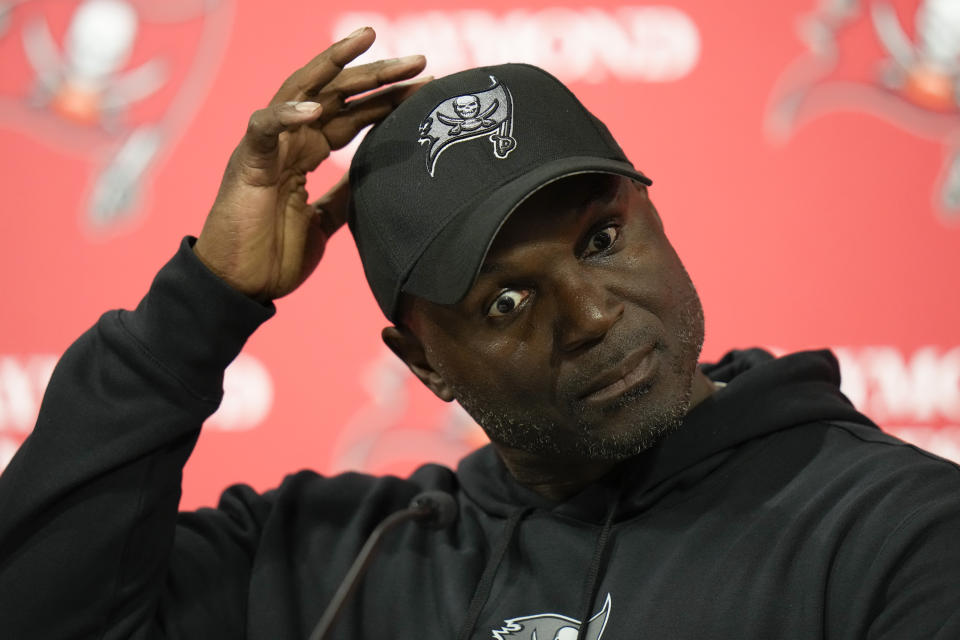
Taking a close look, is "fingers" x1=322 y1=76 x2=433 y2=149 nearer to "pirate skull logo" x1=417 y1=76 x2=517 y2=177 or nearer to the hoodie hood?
"pirate skull logo" x1=417 y1=76 x2=517 y2=177

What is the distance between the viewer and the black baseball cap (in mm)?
1048

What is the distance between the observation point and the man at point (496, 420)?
1049mm

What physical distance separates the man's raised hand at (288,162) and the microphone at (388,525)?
28 cm

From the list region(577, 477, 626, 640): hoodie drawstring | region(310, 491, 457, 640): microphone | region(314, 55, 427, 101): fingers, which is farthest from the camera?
region(314, 55, 427, 101): fingers

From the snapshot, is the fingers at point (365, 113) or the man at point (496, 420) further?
the fingers at point (365, 113)

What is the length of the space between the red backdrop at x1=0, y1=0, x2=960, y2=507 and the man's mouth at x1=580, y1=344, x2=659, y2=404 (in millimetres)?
842

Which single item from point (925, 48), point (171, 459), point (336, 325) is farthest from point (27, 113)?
point (925, 48)

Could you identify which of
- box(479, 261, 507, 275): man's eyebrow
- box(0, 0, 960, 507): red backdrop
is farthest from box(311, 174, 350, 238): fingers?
box(0, 0, 960, 507): red backdrop

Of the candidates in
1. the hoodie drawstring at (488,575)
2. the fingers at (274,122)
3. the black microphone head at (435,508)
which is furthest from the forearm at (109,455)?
the hoodie drawstring at (488,575)

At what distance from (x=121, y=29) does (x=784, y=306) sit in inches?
47.8

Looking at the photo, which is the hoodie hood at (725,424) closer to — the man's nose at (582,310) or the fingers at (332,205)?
the man's nose at (582,310)

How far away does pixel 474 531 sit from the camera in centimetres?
128

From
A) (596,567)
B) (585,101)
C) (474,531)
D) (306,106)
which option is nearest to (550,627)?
(596,567)

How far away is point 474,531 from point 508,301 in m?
0.33
